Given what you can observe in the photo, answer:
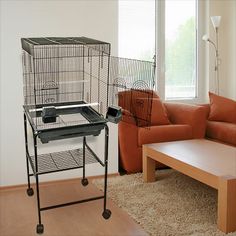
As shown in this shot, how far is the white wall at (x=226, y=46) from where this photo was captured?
4.60 m

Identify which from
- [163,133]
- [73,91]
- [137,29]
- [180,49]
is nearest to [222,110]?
[163,133]

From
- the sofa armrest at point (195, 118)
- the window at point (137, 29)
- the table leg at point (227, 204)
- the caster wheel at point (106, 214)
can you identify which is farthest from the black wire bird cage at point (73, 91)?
the window at point (137, 29)

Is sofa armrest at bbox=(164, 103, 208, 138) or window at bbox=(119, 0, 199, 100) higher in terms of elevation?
window at bbox=(119, 0, 199, 100)

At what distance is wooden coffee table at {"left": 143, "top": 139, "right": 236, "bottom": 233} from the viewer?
7.70ft

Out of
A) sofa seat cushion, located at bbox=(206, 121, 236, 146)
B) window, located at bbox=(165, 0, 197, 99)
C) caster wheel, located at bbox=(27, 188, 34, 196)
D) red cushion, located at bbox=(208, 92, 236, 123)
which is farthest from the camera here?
window, located at bbox=(165, 0, 197, 99)

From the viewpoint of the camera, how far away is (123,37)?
4340 mm


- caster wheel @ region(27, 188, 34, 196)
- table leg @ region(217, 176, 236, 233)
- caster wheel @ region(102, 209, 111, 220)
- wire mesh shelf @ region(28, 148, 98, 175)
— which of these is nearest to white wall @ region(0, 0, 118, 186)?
wire mesh shelf @ region(28, 148, 98, 175)

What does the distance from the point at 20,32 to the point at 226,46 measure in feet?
8.96

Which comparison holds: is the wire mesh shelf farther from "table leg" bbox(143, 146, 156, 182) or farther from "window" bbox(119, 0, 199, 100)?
"window" bbox(119, 0, 199, 100)

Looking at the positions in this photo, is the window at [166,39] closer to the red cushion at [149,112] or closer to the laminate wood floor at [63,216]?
the red cushion at [149,112]

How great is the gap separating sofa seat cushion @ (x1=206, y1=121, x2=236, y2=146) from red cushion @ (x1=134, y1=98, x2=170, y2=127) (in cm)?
49

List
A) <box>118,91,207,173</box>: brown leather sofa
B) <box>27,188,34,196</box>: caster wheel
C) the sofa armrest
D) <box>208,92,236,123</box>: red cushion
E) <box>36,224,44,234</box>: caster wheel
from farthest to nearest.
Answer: <box>208,92,236,123</box>: red cushion, the sofa armrest, <box>118,91,207,173</box>: brown leather sofa, <box>27,188,34,196</box>: caster wheel, <box>36,224,44,234</box>: caster wheel

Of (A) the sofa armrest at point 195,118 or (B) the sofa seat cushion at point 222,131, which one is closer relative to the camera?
(B) the sofa seat cushion at point 222,131

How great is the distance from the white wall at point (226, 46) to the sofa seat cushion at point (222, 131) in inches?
34.9
